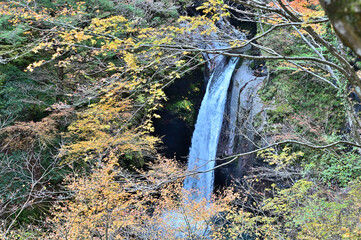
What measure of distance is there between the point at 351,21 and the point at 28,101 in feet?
28.2

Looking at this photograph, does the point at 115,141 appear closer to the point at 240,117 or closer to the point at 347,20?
the point at 240,117

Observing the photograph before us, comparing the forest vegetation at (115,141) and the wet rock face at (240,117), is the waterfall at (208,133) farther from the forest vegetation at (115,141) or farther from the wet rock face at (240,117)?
the forest vegetation at (115,141)

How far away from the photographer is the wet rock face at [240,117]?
10.9 m

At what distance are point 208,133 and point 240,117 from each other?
2.00 meters

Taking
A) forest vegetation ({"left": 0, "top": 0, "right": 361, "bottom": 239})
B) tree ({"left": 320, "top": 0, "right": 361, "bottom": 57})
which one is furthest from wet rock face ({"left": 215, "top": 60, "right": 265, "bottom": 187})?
tree ({"left": 320, "top": 0, "right": 361, "bottom": 57})

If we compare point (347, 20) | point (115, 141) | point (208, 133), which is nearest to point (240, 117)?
point (208, 133)

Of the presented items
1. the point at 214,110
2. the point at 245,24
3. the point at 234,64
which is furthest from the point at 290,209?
the point at 245,24

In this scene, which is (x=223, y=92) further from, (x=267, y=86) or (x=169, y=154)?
(x=169, y=154)

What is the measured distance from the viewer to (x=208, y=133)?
12.3 metres

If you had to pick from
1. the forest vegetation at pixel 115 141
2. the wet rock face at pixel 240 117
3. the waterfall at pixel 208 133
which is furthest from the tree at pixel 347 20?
the waterfall at pixel 208 133

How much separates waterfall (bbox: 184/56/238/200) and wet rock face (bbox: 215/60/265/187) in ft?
1.21

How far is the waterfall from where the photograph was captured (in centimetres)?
1184

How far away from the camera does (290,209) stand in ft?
19.6

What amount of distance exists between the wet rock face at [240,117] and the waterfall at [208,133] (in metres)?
0.37
